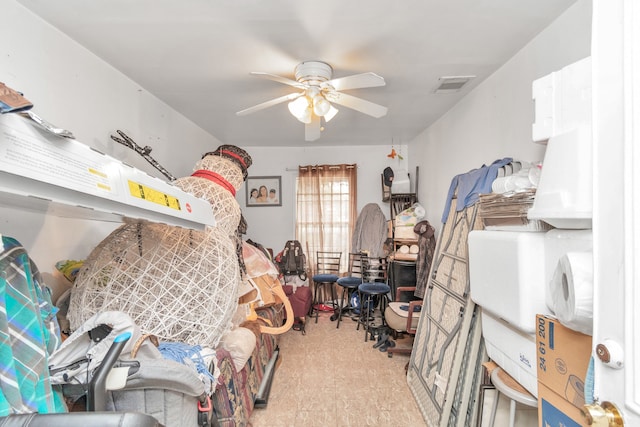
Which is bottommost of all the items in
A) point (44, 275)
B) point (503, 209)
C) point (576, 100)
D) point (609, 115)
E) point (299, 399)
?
point (299, 399)

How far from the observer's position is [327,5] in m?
1.50

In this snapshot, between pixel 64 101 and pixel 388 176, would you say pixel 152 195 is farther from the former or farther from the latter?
pixel 388 176

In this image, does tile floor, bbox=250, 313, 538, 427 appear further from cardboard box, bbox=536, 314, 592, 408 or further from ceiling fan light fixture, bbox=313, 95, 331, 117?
ceiling fan light fixture, bbox=313, 95, 331, 117

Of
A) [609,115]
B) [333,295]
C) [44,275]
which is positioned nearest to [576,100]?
[609,115]

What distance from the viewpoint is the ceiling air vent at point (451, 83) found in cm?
233

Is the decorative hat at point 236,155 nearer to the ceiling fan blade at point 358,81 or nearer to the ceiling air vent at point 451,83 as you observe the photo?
the ceiling fan blade at point 358,81

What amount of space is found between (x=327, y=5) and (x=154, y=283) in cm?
152

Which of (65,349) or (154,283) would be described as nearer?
(65,349)

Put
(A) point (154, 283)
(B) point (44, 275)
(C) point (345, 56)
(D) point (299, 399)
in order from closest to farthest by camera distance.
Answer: (A) point (154, 283), (B) point (44, 275), (C) point (345, 56), (D) point (299, 399)

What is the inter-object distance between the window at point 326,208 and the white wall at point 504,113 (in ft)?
4.42

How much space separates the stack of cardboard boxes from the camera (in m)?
0.83

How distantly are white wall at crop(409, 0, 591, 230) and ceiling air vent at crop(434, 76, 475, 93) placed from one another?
0.15 m

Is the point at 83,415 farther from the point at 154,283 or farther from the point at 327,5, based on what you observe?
the point at 327,5

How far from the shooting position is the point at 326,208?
183 inches
